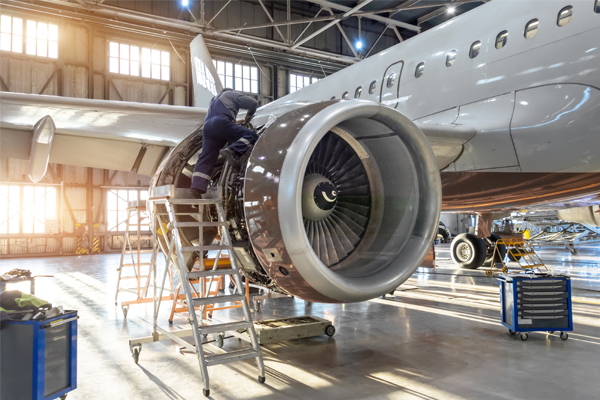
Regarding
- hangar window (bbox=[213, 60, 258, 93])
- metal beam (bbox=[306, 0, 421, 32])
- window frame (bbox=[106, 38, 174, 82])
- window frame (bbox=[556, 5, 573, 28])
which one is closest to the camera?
window frame (bbox=[556, 5, 573, 28])

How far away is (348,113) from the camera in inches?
111

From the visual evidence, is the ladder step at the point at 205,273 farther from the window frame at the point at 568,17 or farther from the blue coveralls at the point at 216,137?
the window frame at the point at 568,17

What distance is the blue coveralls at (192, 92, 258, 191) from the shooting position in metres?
3.43

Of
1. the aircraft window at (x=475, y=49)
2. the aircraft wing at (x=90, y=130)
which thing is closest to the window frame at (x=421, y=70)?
the aircraft window at (x=475, y=49)

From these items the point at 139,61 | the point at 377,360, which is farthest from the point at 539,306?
the point at 139,61

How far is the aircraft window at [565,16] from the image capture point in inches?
173

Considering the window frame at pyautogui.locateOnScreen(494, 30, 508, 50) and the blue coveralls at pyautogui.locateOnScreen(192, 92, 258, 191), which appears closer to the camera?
the blue coveralls at pyautogui.locateOnScreen(192, 92, 258, 191)

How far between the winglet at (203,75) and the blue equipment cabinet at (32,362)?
7.67m

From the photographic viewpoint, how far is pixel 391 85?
6270 millimetres

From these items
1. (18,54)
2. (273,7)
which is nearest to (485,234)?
(273,7)

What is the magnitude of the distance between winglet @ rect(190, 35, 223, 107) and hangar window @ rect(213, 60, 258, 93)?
8.51 meters

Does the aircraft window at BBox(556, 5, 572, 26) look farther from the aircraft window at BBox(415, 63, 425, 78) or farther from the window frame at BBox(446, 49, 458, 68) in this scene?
the aircraft window at BBox(415, 63, 425, 78)

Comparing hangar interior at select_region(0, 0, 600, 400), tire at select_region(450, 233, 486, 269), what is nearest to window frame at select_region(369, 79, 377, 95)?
hangar interior at select_region(0, 0, 600, 400)

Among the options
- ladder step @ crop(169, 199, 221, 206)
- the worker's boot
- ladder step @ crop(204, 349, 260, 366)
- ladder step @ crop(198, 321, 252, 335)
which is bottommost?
ladder step @ crop(204, 349, 260, 366)
